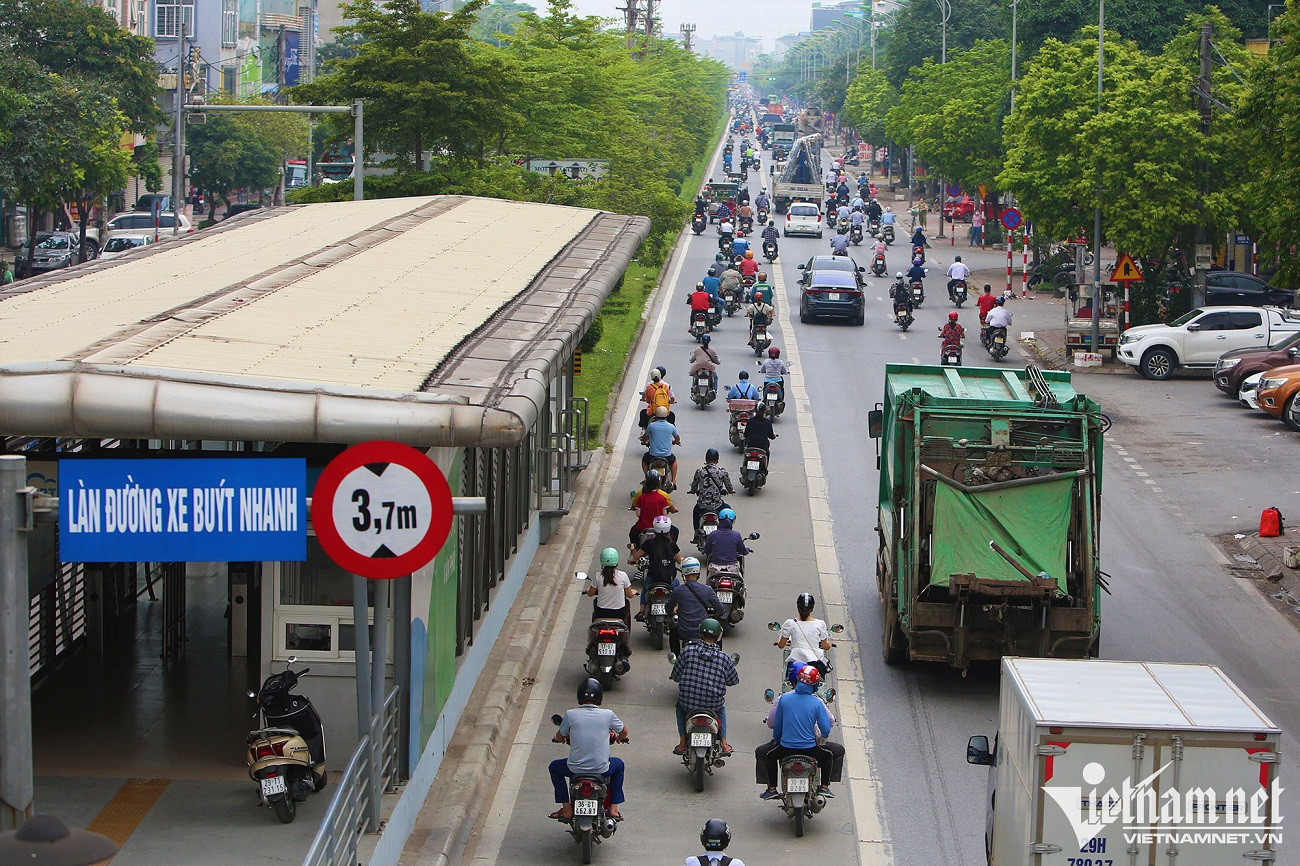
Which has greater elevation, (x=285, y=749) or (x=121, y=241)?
(x=121, y=241)

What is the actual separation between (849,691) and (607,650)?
239cm

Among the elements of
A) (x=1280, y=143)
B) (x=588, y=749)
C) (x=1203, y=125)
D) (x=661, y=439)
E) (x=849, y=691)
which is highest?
(x=1203, y=125)

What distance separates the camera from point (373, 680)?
410 inches

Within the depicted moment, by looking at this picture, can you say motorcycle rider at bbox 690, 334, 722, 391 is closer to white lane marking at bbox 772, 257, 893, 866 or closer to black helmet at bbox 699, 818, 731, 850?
white lane marking at bbox 772, 257, 893, 866

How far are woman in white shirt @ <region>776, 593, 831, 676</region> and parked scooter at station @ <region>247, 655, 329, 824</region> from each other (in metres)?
4.95

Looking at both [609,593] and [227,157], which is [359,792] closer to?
[609,593]

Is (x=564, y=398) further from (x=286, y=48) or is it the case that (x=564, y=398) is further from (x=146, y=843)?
(x=286, y=48)

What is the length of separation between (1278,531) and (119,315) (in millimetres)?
16336

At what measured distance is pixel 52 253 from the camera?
57.4 meters

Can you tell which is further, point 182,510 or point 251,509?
point 251,509

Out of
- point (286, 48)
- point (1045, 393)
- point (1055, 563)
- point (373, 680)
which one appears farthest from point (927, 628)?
point (286, 48)

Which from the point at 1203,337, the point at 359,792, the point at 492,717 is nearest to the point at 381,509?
the point at 359,792

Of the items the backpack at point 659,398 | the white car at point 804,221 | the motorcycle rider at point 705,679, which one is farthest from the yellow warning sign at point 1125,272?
the white car at point 804,221

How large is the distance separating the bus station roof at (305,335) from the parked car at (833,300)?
21.3 metres
